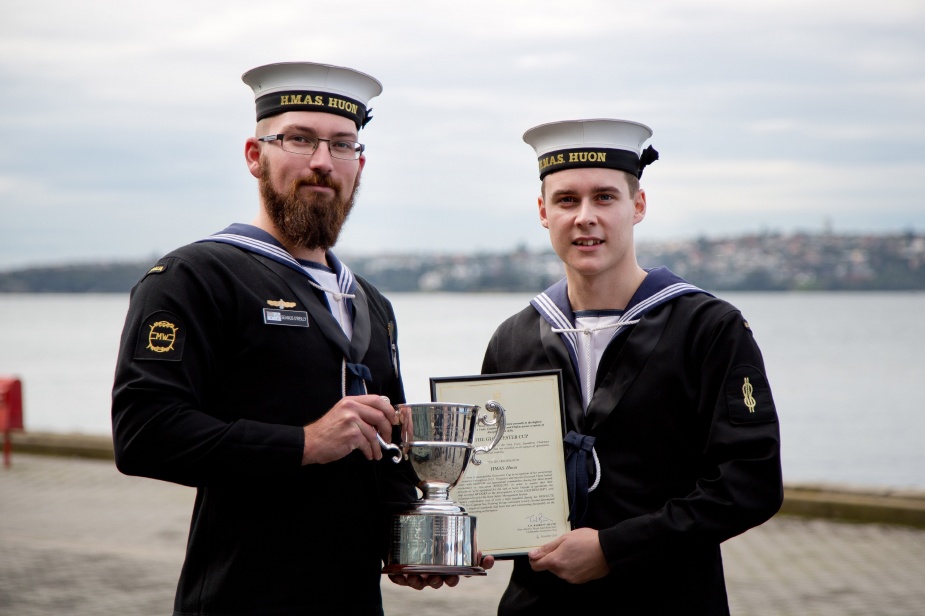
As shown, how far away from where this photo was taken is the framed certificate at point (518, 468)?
3.84 m

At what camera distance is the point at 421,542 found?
3.65 m

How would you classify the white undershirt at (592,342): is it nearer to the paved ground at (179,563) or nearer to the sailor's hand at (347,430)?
the sailor's hand at (347,430)

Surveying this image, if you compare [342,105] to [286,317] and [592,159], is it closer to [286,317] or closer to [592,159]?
[286,317]

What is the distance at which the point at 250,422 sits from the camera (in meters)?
3.46

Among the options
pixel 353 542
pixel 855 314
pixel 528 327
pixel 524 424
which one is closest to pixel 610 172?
pixel 528 327

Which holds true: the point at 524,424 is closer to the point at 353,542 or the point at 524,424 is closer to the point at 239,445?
the point at 353,542

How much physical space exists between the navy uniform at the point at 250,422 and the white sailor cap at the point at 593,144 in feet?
3.11

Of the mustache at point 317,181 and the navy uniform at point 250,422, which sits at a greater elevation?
the mustache at point 317,181

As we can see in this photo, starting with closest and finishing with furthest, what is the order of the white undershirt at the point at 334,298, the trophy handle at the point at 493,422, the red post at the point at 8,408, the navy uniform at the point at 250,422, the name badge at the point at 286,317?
the navy uniform at the point at 250,422 → the name badge at the point at 286,317 → the trophy handle at the point at 493,422 → the white undershirt at the point at 334,298 → the red post at the point at 8,408

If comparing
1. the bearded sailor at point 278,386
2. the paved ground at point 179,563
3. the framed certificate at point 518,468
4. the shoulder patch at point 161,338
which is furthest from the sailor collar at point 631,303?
the paved ground at point 179,563

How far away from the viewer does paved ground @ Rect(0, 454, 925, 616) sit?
303 inches

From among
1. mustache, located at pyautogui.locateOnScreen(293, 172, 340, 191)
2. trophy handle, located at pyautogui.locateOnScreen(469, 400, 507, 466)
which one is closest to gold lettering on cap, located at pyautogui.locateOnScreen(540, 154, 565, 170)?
mustache, located at pyautogui.locateOnScreen(293, 172, 340, 191)

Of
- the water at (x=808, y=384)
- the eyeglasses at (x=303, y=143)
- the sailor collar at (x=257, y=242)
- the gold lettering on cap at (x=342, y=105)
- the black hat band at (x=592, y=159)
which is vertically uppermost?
the gold lettering on cap at (x=342, y=105)
